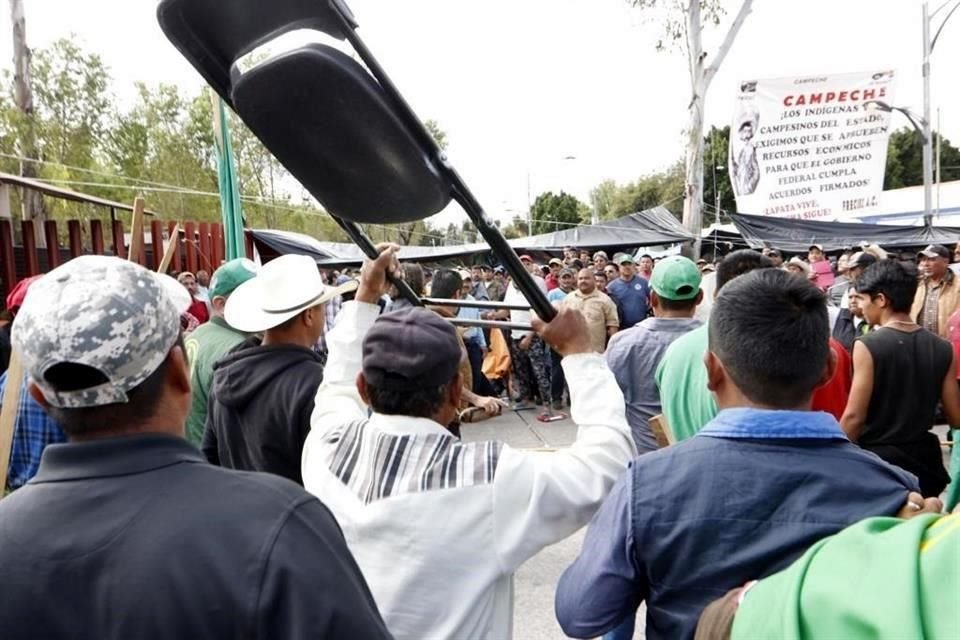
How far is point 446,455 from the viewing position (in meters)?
1.37

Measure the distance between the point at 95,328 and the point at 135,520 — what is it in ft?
0.88

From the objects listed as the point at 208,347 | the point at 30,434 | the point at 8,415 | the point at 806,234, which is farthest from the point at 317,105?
the point at 806,234

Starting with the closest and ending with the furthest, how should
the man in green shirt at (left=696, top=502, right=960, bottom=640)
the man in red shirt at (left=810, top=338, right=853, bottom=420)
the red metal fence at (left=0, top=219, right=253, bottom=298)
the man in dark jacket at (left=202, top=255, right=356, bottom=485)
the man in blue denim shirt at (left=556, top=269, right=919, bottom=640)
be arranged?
1. the man in green shirt at (left=696, top=502, right=960, bottom=640)
2. the man in blue denim shirt at (left=556, top=269, right=919, bottom=640)
3. the man in dark jacket at (left=202, top=255, right=356, bottom=485)
4. the man in red shirt at (left=810, top=338, right=853, bottom=420)
5. the red metal fence at (left=0, top=219, right=253, bottom=298)

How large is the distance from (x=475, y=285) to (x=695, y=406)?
8.15 meters

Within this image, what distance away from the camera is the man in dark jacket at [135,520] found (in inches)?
33.9

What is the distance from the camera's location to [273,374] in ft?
7.45

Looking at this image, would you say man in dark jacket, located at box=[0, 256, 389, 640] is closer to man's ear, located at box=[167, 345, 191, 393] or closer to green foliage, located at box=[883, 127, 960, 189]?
man's ear, located at box=[167, 345, 191, 393]

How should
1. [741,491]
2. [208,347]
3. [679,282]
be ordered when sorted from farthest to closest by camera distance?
1. [679,282]
2. [208,347]
3. [741,491]

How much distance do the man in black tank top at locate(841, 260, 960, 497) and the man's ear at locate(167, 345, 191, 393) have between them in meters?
2.73

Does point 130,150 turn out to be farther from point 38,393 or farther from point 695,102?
point 38,393

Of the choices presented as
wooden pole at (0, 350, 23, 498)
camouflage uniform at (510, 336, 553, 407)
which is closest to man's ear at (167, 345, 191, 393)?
wooden pole at (0, 350, 23, 498)

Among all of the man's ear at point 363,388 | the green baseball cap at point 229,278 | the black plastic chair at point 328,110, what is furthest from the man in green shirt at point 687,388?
the green baseball cap at point 229,278

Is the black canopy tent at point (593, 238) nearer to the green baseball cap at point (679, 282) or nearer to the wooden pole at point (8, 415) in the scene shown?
the green baseball cap at point (679, 282)

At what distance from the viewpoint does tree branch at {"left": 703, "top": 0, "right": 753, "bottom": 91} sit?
12.9 meters
